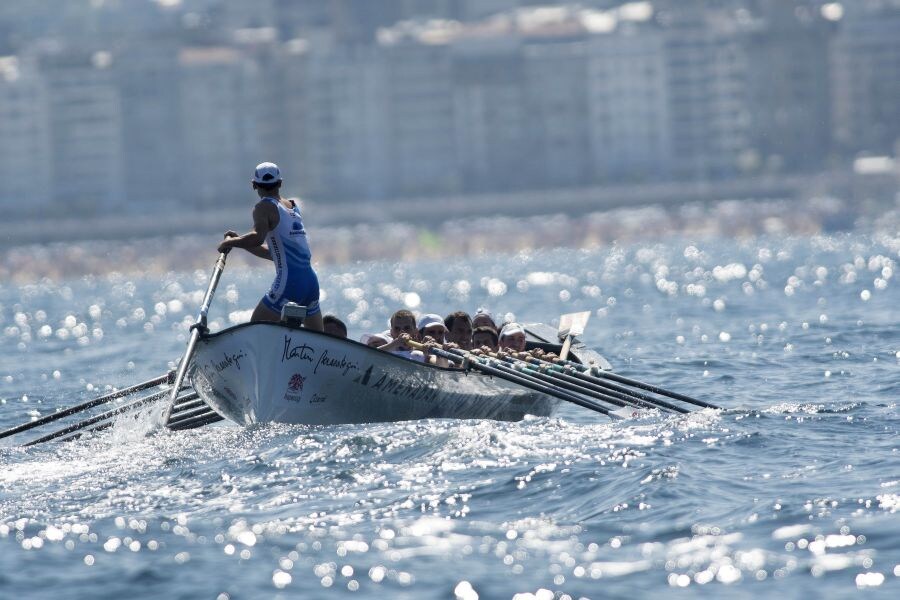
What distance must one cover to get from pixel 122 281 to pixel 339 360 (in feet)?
307

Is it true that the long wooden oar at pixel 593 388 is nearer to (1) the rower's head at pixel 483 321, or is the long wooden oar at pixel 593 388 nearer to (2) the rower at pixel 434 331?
(2) the rower at pixel 434 331

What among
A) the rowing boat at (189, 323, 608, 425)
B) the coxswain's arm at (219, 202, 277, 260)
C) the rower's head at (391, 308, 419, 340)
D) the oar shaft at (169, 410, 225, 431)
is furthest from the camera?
the rower's head at (391, 308, 419, 340)

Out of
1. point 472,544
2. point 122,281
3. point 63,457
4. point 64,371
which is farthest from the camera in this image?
point 122,281

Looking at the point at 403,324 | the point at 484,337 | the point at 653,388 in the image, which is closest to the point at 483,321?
the point at 484,337

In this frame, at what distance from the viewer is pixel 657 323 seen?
116 feet

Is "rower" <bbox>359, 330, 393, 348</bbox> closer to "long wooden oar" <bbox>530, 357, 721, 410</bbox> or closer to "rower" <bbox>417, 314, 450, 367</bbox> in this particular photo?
"rower" <bbox>417, 314, 450, 367</bbox>

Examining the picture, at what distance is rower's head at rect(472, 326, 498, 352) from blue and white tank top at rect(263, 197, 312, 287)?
3.27 m

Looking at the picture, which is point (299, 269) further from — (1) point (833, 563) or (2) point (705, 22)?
(2) point (705, 22)

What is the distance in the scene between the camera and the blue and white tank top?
15.1m

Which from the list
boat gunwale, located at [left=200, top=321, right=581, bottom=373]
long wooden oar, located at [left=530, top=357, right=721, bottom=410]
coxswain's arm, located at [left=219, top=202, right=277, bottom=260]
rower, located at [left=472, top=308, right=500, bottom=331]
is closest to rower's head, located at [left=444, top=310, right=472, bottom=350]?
rower, located at [left=472, top=308, right=500, bottom=331]

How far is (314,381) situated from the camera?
15.0 m

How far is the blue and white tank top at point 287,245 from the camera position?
49.7 ft

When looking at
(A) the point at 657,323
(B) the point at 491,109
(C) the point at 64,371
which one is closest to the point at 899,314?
(A) the point at 657,323

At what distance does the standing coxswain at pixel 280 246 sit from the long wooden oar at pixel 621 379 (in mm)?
3002
